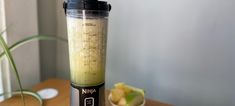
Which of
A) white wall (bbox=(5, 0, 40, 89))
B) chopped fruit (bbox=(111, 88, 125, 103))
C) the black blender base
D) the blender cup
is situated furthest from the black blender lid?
white wall (bbox=(5, 0, 40, 89))

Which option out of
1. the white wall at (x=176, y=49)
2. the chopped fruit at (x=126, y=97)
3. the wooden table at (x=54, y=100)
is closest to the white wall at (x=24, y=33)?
the wooden table at (x=54, y=100)

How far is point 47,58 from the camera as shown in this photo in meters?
1.11

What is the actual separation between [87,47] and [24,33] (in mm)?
476

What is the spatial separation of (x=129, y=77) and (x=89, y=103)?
49 cm

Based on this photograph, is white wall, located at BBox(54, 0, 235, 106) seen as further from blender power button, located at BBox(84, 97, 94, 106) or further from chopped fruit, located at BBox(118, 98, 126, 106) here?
blender power button, located at BBox(84, 97, 94, 106)

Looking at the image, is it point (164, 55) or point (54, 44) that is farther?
point (54, 44)

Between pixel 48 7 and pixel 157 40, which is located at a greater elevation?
pixel 48 7

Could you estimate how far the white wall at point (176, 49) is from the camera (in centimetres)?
85

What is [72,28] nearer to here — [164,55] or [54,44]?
[164,55]

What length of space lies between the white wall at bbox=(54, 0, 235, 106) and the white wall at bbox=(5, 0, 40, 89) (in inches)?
12.4

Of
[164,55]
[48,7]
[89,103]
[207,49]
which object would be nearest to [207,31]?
[207,49]

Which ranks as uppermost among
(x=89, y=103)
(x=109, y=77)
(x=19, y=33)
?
(x=19, y=33)

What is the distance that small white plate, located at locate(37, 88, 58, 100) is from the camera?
0.82 meters

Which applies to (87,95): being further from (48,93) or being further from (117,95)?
(48,93)
